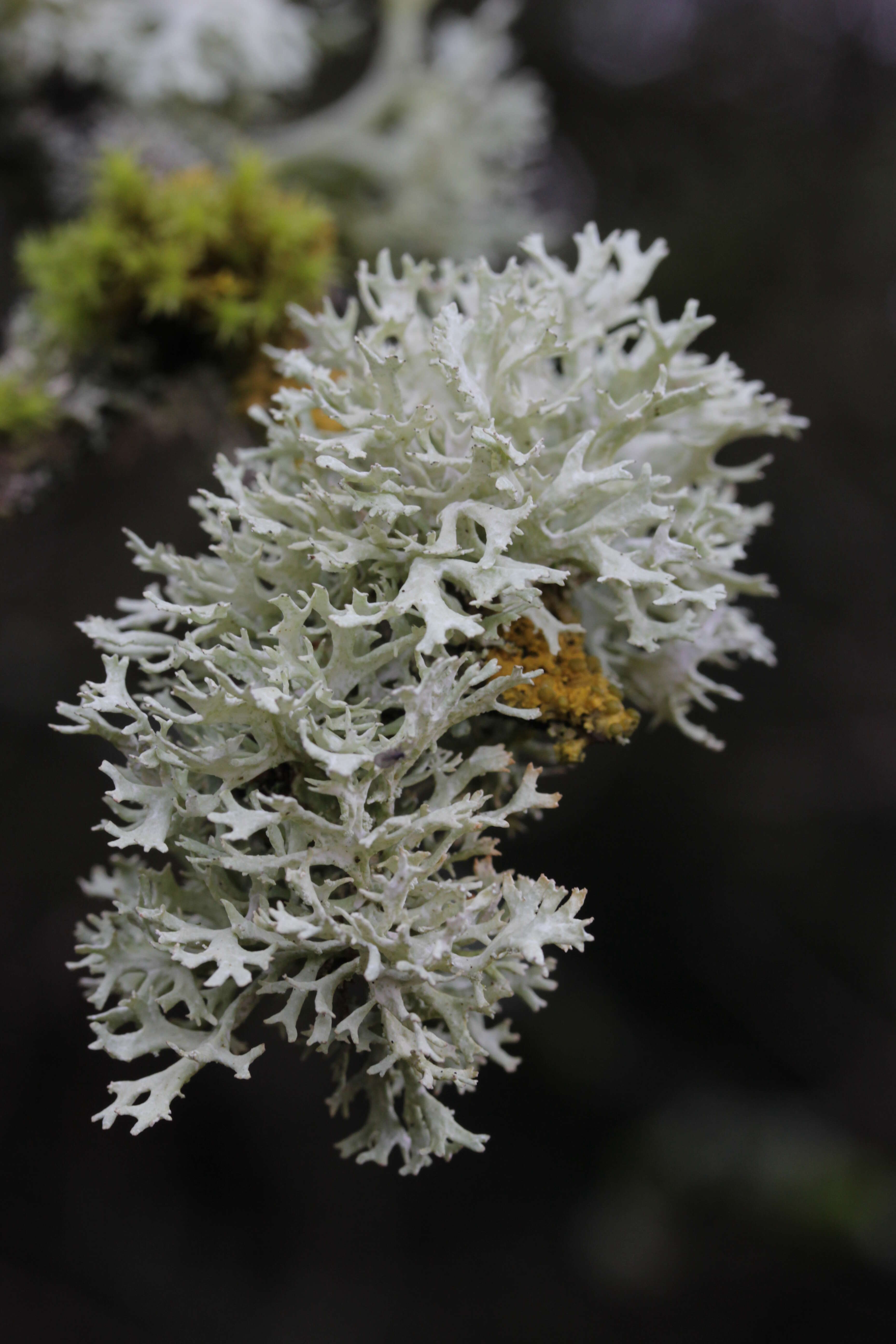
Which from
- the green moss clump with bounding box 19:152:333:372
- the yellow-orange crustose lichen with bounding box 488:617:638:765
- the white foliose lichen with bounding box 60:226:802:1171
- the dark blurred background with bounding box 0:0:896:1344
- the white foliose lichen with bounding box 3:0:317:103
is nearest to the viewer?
the white foliose lichen with bounding box 60:226:802:1171

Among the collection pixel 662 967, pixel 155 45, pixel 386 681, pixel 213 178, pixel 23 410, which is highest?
pixel 155 45

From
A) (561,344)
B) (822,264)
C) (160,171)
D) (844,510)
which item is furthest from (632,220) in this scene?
(561,344)

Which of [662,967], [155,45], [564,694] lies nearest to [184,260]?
[155,45]

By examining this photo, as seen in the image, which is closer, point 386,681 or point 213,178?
point 386,681

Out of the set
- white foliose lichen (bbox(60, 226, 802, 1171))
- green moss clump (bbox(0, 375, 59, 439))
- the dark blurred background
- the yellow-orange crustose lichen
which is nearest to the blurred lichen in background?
→ green moss clump (bbox(0, 375, 59, 439))

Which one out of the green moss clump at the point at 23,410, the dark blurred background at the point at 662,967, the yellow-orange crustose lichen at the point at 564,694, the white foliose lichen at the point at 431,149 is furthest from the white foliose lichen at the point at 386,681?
the dark blurred background at the point at 662,967

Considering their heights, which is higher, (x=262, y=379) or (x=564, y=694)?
(x=262, y=379)

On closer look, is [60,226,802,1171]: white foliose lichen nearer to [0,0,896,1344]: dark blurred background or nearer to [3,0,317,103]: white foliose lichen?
[3,0,317,103]: white foliose lichen

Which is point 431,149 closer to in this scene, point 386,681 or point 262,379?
point 262,379
